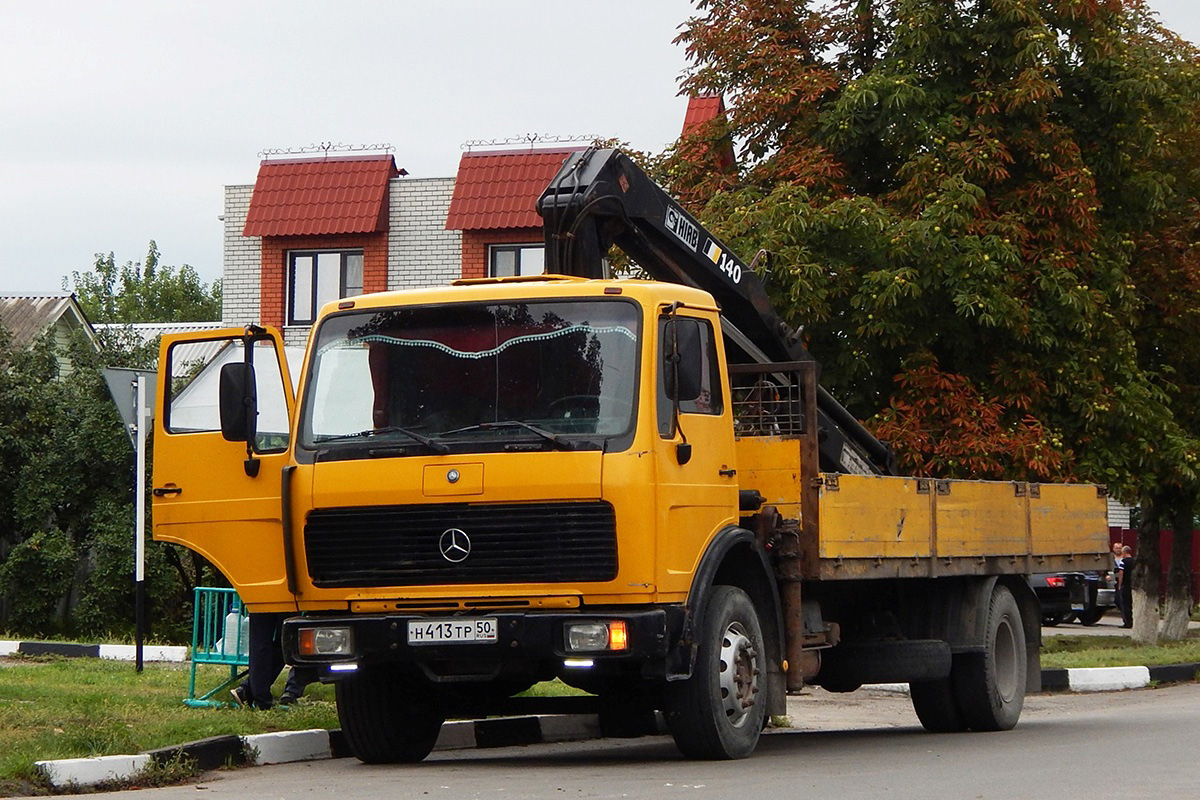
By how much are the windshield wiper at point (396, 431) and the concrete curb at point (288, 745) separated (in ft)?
6.23

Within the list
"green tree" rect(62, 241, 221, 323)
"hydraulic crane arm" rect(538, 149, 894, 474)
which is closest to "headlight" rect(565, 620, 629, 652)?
"hydraulic crane arm" rect(538, 149, 894, 474)

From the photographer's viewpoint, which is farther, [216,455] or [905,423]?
[905,423]

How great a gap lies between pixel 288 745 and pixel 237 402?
2278 mm

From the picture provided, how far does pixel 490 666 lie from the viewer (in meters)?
9.91

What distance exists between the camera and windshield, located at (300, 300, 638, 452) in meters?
9.73

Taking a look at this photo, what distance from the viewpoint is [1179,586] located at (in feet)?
85.6

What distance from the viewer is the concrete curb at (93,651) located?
17.9m

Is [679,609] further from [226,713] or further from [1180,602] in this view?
[1180,602]

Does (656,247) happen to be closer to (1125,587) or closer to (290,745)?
(290,745)

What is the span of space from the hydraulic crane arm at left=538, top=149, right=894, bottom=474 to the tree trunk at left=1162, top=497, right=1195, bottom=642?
44.8 feet

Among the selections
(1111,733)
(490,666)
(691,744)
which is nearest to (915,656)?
(1111,733)

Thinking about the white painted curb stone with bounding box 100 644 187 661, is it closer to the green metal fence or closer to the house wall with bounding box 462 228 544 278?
the green metal fence

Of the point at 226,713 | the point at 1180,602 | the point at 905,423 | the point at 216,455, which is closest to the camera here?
the point at 216,455

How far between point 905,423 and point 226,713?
8.77m
